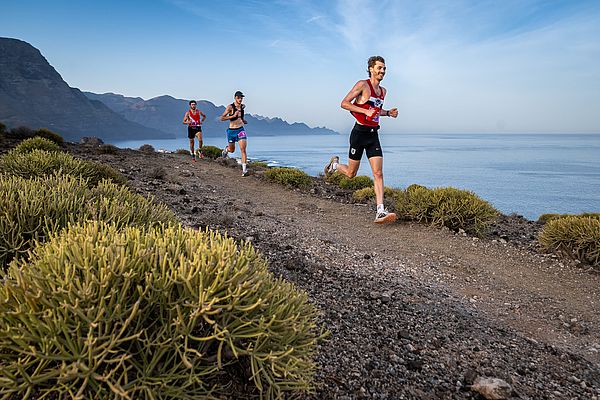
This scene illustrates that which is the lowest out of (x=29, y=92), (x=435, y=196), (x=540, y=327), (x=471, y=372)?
(x=540, y=327)

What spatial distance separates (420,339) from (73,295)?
2623mm

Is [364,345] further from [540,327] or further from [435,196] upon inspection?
[435,196]

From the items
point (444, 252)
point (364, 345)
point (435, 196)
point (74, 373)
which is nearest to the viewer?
point (74, 373)

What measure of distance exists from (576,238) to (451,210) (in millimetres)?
1862

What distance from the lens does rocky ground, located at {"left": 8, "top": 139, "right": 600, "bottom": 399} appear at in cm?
260

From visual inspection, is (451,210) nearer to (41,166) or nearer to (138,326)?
(138,326)

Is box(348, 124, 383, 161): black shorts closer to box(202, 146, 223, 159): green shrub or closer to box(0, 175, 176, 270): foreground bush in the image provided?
box(0, 175, 176, 270): foreground bush

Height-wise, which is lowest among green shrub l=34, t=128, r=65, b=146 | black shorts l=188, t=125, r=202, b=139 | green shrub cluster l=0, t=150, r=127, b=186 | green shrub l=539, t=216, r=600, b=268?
green shrub l=539, t=216, r=600, b=268

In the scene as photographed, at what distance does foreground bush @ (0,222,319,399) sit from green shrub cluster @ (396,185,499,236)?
18.3 feet

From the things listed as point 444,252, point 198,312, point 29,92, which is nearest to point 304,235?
point 444,252

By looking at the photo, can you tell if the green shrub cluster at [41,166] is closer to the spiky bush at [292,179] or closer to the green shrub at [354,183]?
the spiky bush at [292,179]

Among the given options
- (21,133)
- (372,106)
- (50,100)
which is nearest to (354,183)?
(372,106)

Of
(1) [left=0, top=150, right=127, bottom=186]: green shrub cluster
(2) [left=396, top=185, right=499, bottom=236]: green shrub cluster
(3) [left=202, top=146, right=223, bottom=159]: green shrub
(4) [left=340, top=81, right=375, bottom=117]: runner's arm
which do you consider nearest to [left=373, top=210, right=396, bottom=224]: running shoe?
(2) [left=396, top=185, right=499, bottom=236]: green shrub cluster

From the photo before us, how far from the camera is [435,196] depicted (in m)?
6.96
